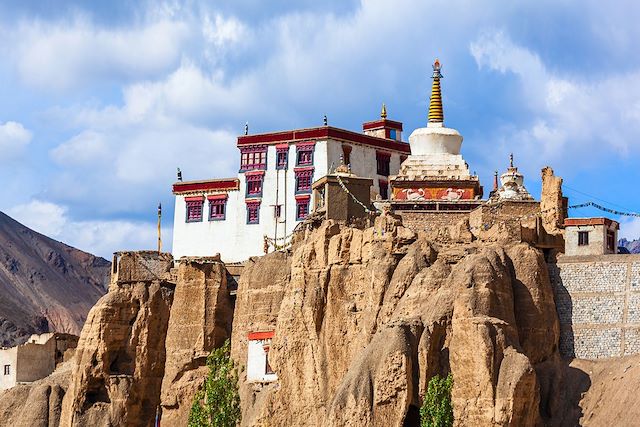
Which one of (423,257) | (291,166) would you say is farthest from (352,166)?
(423,257)

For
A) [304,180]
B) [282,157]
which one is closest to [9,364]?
[282,157]

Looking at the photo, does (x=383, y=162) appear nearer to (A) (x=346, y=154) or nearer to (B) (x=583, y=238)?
(A) (x=346, y=154)

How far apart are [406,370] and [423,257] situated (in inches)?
258

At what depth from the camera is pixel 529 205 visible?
70.1m

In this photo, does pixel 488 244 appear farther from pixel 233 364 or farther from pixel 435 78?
pixel 435 78

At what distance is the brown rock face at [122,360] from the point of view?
7756cm

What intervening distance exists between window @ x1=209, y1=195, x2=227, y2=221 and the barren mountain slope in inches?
1691

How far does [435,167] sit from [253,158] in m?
12.6

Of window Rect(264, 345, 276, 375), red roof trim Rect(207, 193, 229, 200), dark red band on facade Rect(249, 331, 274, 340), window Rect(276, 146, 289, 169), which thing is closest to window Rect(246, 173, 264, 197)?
window Rect(276, 146, 289, 169)

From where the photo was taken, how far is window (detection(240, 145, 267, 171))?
86312 millimetres

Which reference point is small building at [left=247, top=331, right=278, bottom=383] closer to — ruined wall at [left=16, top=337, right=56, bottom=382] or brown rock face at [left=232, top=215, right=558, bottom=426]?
brown rock face at [left=232, top=215, right=558, bottom=426]

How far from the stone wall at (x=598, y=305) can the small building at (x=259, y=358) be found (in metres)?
14.1

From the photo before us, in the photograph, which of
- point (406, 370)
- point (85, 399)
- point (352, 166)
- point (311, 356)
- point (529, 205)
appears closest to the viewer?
point (406, 370)

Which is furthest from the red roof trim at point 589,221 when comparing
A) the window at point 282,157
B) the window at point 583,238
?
the window at point 282,157
